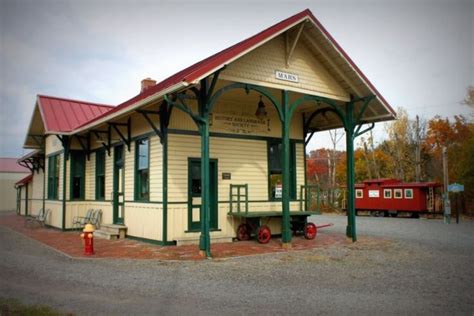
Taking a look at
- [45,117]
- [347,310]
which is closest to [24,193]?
[45,117]

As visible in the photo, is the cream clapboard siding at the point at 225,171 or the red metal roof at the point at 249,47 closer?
the red metal roof at the point at 249,47

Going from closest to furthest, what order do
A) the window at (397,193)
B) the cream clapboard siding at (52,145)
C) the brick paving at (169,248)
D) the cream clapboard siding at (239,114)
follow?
1. the brick paving at (169,248)
2. the cream clapboard siding at (239,114)
3. the cream clapboard siding at (52,145)
4. the window at (397,193)

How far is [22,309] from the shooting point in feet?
17.3

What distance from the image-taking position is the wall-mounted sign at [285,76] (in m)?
11.2

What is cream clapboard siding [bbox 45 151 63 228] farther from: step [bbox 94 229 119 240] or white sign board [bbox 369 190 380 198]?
white sign board [bbox 369 190 380 198]

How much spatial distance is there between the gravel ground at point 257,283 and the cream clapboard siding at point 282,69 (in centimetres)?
444

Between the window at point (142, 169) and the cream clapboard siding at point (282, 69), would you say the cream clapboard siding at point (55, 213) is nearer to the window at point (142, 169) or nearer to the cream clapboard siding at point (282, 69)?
the window at point (142, 169)

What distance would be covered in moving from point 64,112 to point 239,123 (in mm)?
8959

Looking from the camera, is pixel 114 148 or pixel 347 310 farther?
pixel 114 148

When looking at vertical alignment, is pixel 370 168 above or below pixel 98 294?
above

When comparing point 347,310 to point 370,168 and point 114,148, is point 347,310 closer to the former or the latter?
point 114,148

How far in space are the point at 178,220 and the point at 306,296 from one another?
5.85 m

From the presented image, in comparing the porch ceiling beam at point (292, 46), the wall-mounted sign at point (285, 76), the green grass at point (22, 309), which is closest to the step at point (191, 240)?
the wall-mounted sign at point (285, 76)

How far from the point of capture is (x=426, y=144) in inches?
1464
